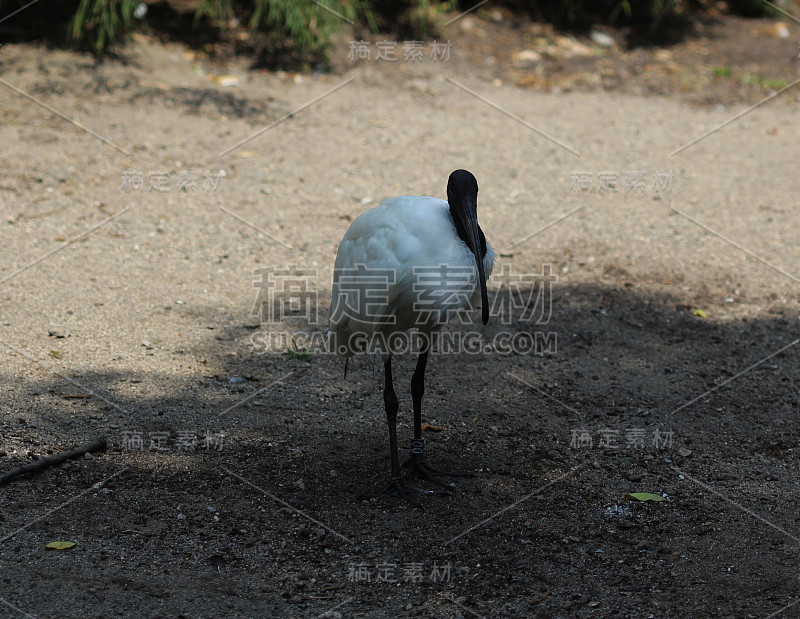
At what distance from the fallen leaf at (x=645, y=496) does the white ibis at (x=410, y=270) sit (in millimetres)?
949

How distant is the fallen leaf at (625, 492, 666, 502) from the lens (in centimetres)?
409

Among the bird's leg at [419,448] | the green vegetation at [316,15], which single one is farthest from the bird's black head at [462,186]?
the green vegetation at [316,15]

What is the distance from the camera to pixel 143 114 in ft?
26.8

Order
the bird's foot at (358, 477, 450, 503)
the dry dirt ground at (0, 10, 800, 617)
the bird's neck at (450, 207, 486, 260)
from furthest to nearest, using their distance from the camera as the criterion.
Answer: the bird's foot at (358, 477, 450, 503) < the bird's neck at (450, 207, 486, 260) < the dry dirt ground at (0, 10, 800, 617)

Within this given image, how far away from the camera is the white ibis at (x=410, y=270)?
3.55m

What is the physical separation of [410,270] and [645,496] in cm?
167

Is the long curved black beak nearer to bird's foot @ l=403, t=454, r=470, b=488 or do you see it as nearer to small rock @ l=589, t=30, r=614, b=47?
bird's foot @ l=403, t=454, r=470, b=488

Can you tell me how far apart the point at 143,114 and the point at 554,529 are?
6.13 m

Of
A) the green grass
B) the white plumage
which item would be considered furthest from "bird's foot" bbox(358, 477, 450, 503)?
the green grass

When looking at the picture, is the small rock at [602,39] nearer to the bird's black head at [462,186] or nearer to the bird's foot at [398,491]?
the bird's black head at [462,186]

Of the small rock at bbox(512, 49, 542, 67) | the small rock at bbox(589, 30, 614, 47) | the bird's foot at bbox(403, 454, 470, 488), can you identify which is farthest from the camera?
the small rock at bbox(589, 30, 614, 47)

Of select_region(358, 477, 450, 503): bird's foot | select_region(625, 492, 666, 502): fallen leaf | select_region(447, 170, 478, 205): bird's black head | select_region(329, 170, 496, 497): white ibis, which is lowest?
select_region(358, 477, 450, 503): bird's foot

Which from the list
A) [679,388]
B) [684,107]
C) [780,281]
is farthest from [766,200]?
[679,388]

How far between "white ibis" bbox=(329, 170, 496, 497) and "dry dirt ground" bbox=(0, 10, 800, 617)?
2.14ft
